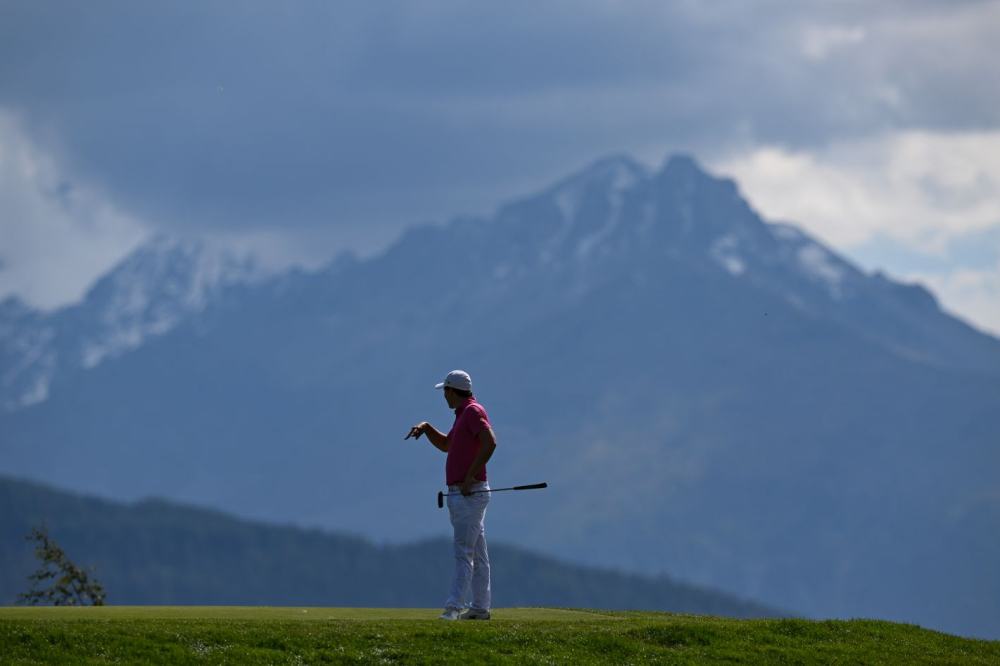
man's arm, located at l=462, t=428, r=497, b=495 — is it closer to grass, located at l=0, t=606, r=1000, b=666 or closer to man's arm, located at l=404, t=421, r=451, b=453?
man's arm, located at l=404, t=421, r=451, b=453

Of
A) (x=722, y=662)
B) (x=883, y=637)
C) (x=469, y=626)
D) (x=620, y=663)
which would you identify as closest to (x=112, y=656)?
(x=469, y=626)

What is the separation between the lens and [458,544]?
22.2 m

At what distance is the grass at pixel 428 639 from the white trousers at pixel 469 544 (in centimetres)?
60

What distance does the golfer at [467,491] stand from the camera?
22.0 m

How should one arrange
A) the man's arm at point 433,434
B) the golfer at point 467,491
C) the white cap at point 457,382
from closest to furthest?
the golfer at point 467,491 < the white cap at point 457,382 < the man's arm at point 433,434

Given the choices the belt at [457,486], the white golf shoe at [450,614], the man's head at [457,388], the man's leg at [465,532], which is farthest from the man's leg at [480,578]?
the man's head at [457,388]

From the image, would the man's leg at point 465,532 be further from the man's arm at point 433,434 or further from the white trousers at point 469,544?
the man's arm at point 433,434

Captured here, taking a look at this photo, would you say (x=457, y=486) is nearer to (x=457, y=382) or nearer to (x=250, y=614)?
(x=457, y=382)

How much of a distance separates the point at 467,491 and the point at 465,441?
26.3 inches

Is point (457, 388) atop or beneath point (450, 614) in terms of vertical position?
atop

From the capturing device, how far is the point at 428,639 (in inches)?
822

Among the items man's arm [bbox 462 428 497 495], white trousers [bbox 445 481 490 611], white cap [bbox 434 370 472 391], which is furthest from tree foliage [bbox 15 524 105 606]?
man's arm [bbox 462 428 497 495]

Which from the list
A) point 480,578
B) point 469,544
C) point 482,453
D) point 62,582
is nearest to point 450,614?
point 480,578

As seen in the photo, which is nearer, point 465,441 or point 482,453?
point 482,453
